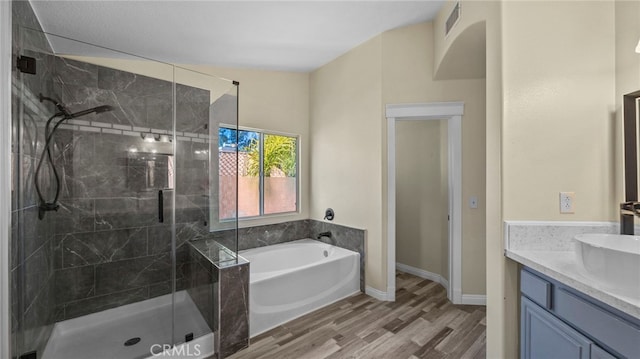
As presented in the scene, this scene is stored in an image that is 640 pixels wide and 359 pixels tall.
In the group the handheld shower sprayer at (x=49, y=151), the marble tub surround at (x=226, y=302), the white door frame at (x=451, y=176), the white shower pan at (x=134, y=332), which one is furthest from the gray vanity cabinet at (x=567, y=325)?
the handheld shower sprayer at (x=49, y=151)

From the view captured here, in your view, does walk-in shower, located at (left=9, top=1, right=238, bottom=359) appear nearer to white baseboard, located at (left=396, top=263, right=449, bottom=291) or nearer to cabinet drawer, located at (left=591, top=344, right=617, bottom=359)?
cabinet drawer, located at (left=591, top=344, right=617, bottom=359)

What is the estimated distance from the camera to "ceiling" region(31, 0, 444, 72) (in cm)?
202

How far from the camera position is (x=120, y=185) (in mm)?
2410

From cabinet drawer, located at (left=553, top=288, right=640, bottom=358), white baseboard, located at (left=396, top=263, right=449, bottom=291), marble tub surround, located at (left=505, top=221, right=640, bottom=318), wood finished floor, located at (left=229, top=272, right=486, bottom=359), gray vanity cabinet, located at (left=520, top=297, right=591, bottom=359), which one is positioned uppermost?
marble tub surround, located at (left=505, top=221, right=640, bottom=318)

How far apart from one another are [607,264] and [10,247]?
279 cm

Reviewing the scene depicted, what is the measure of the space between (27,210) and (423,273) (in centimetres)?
390

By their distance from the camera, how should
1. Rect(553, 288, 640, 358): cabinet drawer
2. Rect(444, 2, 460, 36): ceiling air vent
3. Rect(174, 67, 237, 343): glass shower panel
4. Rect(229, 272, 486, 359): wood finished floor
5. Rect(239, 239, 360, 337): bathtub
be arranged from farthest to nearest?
Rect(174, 67, 237, 343): glass shower panel, Rect(239, 239, 360, 337): bathtub, Rect(444, 2, 460, 36): ceiling air vent, Rect(229, 272, 486, 359): wood finished floor, Rect(553, 288, 640, 358): cabinet drawer

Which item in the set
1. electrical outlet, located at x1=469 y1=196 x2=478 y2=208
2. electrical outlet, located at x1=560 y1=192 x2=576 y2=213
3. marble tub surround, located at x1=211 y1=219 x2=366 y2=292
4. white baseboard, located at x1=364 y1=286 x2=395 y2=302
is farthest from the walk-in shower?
electrical outlet, located at x1=469 y1=196 x2=478 y2=208

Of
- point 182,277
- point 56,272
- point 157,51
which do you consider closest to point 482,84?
point 157,51

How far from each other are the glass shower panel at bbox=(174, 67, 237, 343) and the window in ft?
1.57

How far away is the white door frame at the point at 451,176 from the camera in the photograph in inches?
107

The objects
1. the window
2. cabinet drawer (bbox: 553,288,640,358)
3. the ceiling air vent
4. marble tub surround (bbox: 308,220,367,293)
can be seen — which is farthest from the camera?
the window

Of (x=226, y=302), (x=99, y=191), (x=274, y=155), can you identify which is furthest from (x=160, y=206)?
(x=274, y=155)

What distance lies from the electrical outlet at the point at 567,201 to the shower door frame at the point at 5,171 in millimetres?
2941
